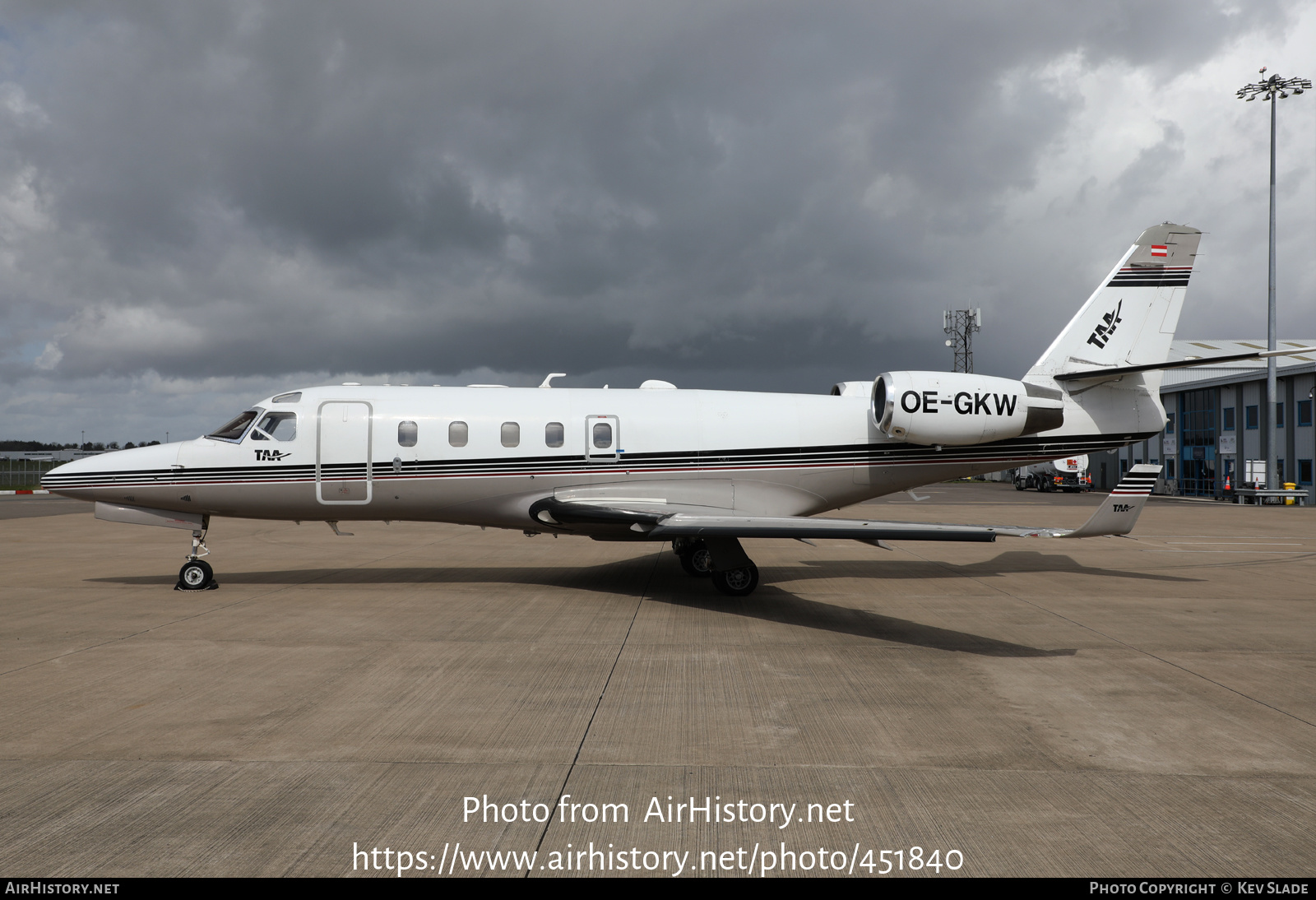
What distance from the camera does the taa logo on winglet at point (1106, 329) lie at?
40.9 feet

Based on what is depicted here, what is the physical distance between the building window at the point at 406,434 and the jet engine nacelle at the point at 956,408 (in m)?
6.84

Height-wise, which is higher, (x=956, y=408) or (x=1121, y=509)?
(x=956, y=408)

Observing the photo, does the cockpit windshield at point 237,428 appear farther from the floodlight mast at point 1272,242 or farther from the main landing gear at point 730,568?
the floodlight mast at point 1272,242

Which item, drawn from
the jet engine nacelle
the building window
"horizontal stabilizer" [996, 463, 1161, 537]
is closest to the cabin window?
the building window

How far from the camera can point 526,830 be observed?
3949mm

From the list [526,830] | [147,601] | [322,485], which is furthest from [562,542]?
[526,830]

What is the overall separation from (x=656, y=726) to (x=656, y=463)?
6289mm

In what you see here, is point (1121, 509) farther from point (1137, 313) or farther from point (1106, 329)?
point (1137, 313)

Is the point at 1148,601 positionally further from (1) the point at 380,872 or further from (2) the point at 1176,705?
(1) the point at 380,872

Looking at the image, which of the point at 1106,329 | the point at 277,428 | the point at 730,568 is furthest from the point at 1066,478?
the point at 277,428

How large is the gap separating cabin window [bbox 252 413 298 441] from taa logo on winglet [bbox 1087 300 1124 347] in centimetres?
1232

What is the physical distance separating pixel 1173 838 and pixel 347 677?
19.5ft

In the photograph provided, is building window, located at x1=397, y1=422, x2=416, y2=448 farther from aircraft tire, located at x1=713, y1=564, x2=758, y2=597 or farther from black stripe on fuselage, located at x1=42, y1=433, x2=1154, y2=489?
aircraft tire, located at x1=713, y1=564, x2=758, y2=597

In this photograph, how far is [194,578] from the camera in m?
11.2
